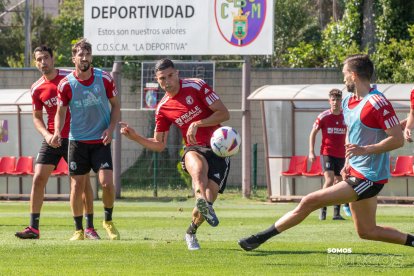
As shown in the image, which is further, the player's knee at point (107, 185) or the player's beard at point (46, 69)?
the player's beard at point (46, 69)

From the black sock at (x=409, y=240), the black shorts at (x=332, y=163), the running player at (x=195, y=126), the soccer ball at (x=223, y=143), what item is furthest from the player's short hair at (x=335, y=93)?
the black sock at (x=409, y=240)

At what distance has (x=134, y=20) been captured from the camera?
1145 inches

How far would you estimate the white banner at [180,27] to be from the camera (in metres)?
28.4

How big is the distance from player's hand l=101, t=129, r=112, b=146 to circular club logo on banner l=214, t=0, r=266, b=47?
1464 cm

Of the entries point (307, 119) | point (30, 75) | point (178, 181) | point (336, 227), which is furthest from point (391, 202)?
point (30, 75)

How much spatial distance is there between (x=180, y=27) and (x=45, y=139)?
1448cm

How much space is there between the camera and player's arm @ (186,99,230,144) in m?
12.7

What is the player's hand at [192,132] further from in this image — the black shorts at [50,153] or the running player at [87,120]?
the black shorts at [50,153]

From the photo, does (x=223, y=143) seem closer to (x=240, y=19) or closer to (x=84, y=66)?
(x=84, y=66)

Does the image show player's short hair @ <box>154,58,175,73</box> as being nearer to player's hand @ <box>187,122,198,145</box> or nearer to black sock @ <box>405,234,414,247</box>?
player's hand @ <box>187,122,198,145</box>

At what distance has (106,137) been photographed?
13992 millimetres

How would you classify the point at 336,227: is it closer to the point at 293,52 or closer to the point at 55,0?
the point at 293,52

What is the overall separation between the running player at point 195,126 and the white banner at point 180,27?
15.3 m

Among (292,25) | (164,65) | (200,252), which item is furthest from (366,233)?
(292,25)
